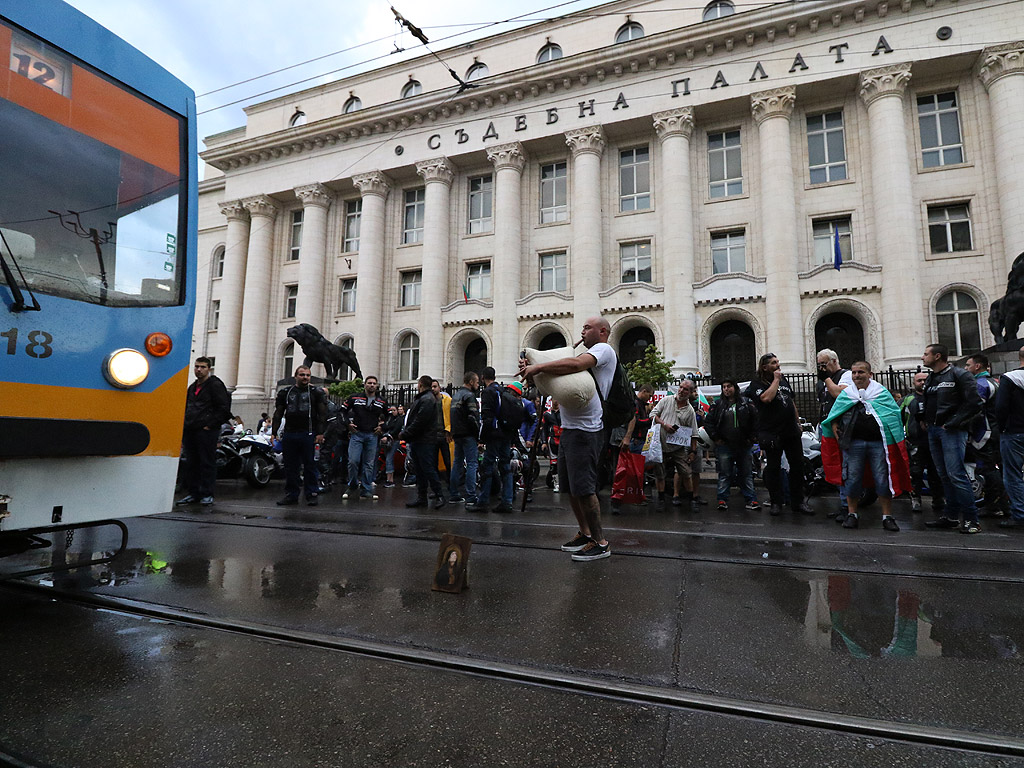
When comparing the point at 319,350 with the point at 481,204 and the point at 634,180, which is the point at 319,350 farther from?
the point at 634,180

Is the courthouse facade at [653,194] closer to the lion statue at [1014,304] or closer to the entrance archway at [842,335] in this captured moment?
the entrance archway at [842,335]

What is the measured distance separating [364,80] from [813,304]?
26233 millimetres

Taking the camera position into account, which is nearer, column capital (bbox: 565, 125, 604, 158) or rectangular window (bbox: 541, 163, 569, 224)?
column capital (bbox: 565, 125, 604, 158)

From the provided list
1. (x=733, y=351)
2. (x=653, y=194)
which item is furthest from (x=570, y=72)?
(x=733, y=351)

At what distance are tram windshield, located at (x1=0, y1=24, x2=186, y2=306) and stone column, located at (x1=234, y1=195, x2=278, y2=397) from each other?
28956 mm

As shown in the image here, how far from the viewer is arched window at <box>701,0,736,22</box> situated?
24.0 metres

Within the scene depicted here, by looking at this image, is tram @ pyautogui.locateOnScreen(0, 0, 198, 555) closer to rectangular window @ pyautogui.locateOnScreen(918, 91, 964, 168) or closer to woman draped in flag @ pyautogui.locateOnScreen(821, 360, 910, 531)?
woman draped in flag @ pyautogui.locateOnScreen(821, 360, 910, 531)

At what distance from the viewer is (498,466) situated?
8.16 metres

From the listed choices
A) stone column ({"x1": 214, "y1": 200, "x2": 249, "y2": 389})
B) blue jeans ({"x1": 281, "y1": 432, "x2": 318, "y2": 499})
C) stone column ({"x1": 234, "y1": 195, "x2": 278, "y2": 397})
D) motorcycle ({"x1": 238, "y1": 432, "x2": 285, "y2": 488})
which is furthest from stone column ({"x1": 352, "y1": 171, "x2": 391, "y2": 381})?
blue jeans ({"x1": 281, "y1": 432, "x2": 318, "y2": 499})

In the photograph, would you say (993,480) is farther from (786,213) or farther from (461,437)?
(786,213)

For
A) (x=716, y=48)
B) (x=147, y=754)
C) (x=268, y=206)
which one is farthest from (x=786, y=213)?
(x=268, y=206)

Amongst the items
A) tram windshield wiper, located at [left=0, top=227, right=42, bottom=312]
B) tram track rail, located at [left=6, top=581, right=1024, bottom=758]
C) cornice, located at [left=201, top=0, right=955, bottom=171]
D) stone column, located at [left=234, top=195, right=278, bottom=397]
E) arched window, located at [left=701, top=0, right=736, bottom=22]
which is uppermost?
arched window, located at [left=701, top=0, right=736, bottom=22]

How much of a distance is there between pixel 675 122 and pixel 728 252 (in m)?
5.90

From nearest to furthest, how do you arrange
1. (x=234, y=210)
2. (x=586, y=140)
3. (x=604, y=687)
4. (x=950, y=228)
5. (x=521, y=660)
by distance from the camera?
(x=604, y=687) → (x=521, y=660) → (x=950, y=228) → (x=586, y=140) → (x=234, y=210)
